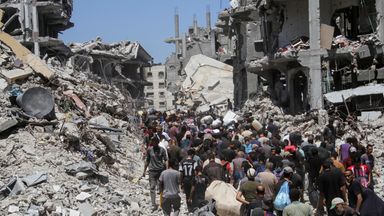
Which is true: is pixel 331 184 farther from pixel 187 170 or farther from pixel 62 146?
pixel 62 146

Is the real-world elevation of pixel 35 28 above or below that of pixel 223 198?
above

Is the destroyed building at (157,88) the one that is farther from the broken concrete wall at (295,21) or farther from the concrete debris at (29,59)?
the concrete debris at (29,59)

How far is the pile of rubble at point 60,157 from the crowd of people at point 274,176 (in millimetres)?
1194

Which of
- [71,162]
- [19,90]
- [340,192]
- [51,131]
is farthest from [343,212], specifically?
[19,90]

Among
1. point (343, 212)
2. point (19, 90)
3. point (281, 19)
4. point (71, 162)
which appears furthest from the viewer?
point (281, 19)

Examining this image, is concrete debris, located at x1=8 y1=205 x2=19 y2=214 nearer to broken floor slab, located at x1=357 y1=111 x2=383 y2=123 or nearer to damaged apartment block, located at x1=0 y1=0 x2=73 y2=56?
broken floor slab, located at x1=357 y1=111 x2=383 y2=123

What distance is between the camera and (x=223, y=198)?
10805mm

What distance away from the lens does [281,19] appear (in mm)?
29328

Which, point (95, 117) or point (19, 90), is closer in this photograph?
point (19, 90)

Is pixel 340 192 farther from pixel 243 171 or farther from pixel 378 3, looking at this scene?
pixel 378 3

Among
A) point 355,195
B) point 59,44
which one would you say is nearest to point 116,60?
point 59,44

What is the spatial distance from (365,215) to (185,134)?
1000 cm

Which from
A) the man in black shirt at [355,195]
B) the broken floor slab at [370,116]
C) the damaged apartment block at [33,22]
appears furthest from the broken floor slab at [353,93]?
the damaged apartment block at [33,22]

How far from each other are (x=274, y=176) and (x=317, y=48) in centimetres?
1472
